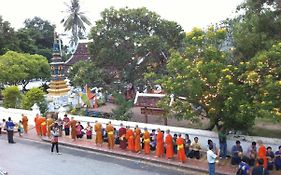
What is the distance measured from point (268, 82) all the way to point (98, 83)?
40.1ft

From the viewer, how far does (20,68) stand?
111 ft

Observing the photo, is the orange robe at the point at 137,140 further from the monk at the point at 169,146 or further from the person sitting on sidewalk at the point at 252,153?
the person sitting on sidewalk at the point at 252,153

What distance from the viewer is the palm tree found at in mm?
51938

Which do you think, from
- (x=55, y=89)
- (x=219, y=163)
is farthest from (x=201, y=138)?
(x=55, y=89)

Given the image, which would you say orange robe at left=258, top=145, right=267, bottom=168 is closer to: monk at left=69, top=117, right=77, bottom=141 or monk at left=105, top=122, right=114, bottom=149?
monk at left=105, top=122, right=114, bottom=149

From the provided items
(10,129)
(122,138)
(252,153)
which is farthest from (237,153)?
(10,129)

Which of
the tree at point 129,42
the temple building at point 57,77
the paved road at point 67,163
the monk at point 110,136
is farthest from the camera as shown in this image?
the temple building at point 57,77

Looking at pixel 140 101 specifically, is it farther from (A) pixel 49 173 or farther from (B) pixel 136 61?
(A) pixel 49 173

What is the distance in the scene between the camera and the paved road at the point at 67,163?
44.4 feet

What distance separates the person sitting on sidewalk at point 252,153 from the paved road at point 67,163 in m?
1.97

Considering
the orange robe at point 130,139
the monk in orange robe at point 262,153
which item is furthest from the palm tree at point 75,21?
the monk in orange robe at point 262,153

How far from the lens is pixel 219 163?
1355 centimetres

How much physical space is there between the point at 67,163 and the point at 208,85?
6.55 metres

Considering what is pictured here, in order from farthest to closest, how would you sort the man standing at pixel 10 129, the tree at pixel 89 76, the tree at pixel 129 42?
the tree at pixel 129 42
the tree at pixel 89 76
the man standing at pixel 10 129
